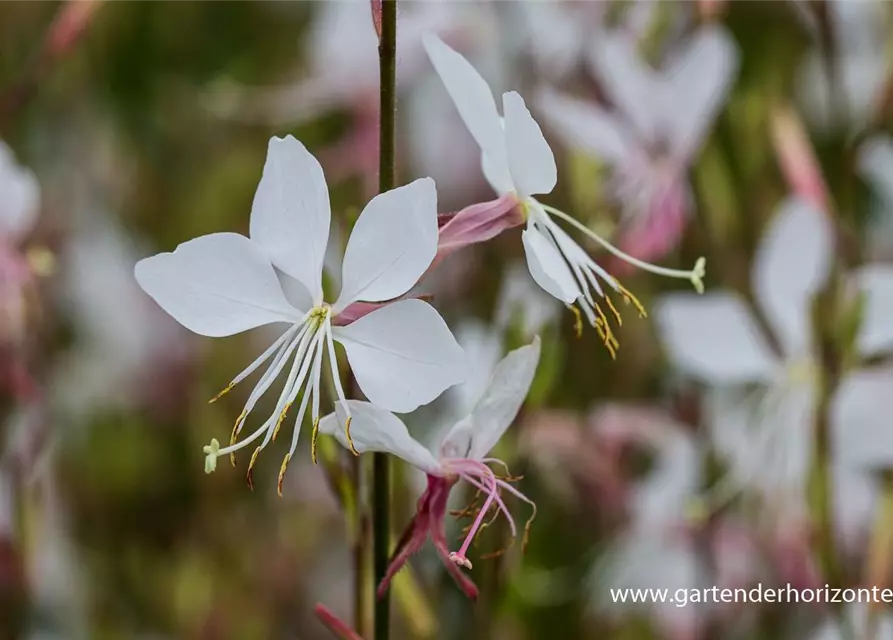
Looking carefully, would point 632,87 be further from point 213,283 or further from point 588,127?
point 213,283

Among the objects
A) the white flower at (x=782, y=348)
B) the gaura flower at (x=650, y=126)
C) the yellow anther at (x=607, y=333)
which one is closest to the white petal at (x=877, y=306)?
the white flower at (x=782, y=348)

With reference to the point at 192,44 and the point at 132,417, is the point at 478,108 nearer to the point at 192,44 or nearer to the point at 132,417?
the point at 132,417

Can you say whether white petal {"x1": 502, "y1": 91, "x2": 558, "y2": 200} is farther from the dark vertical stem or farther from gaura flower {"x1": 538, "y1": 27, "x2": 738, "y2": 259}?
gaura flower {"x1": 538, "y1": 27, "x2": 738, "y2": 259}

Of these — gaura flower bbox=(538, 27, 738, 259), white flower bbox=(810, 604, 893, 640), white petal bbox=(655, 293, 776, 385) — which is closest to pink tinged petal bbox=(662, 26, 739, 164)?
gaura flower bbox=(538, 27, 738, 259)

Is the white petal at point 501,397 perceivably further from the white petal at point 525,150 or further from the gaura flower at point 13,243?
the gaura flower at point 13,243

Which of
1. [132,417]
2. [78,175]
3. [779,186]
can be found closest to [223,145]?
[78,175]

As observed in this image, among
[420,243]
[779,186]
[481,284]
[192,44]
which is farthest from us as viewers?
[192,44]
